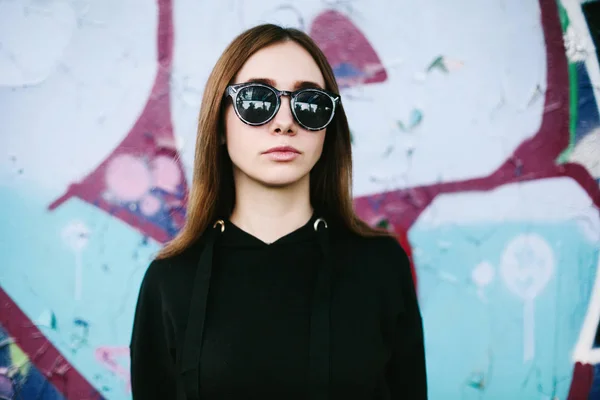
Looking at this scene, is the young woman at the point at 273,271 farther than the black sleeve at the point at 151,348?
No

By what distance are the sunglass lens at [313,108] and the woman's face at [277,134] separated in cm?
2

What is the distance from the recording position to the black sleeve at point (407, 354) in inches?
51.1

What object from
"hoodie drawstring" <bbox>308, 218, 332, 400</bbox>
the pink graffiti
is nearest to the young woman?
"hoodie drawstring" <bbox>308, 218, 332, 400</bbox>

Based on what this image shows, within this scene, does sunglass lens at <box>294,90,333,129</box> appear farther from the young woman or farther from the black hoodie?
the black hoodie

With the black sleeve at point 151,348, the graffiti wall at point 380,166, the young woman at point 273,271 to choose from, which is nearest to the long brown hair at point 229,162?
the young woman at point 273,271

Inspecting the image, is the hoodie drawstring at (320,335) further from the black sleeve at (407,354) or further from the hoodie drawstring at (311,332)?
the black sleeve at (407,354)

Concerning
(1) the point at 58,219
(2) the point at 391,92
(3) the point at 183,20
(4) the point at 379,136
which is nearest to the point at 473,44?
(2) the point at 391,92

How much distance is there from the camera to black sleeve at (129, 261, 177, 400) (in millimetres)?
1294

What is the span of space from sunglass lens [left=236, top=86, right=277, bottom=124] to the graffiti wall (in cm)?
96

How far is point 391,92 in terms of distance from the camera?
81.3 inches

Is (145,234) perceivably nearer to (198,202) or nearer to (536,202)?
(198,202)

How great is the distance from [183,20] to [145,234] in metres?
0.94

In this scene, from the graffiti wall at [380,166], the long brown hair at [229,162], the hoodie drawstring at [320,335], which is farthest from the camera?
the graffiti wall at [380,166]

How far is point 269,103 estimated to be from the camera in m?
1.15
